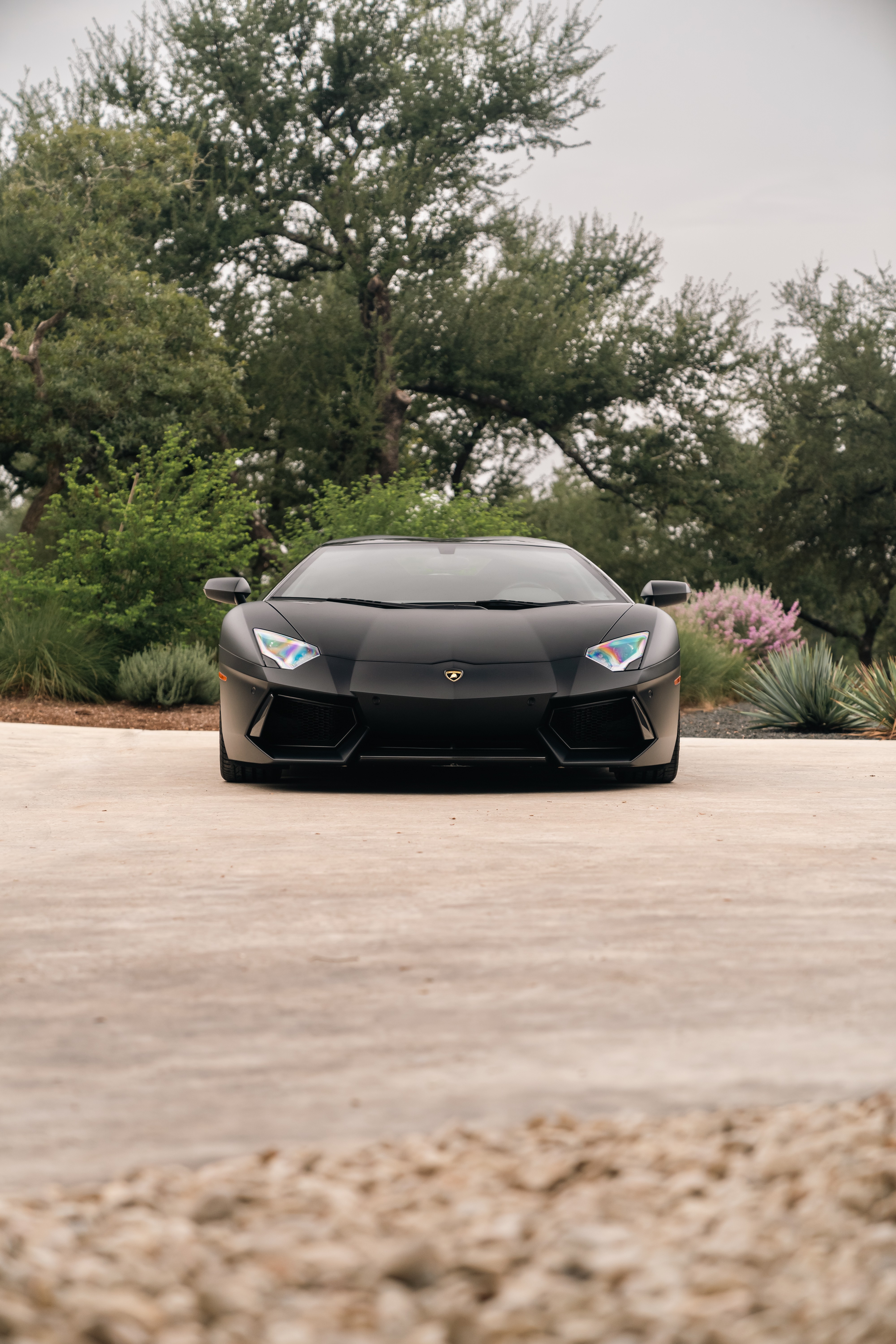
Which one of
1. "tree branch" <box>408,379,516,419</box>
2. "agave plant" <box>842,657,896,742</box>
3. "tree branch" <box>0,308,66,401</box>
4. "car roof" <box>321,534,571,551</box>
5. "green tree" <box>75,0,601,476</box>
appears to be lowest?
"agave plant" <box>842,657,896,742</box>

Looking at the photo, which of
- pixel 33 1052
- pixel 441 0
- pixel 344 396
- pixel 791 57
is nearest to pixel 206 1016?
pixel 33 1052

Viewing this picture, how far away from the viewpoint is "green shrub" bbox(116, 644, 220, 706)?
12102mm

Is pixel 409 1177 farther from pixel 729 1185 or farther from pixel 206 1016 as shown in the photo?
pixel 206 1016

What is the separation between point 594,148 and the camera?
88.1 feet

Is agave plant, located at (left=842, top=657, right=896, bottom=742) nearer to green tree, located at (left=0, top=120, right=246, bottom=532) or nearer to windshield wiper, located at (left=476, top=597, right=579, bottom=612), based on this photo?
windshield wiper, located at (left=476, top=597, right=579, bottom=612)

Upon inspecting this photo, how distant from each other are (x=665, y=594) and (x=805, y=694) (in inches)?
196

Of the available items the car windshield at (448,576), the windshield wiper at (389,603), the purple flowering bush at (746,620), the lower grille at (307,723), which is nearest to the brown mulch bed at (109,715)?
the car windshield at (448,576)

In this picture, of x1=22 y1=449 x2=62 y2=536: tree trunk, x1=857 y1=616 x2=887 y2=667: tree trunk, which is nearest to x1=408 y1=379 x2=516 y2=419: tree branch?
x1=22 y1=449 x2=62 y2=536: tree trunk

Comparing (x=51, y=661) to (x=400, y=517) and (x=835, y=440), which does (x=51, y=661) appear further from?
(x=835, y=440)

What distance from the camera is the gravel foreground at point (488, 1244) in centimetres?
126

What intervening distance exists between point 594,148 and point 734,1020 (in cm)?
2744

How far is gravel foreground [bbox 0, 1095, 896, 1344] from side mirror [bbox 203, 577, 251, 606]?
197 inches

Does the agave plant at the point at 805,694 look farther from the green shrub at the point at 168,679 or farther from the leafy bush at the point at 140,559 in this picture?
→ the leafy bush at the point at 140,559

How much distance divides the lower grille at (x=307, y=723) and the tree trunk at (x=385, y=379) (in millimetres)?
19365
